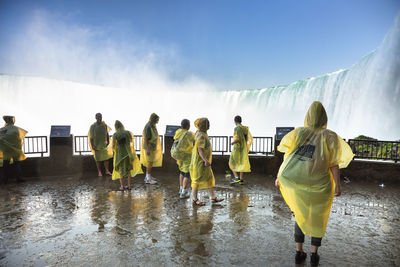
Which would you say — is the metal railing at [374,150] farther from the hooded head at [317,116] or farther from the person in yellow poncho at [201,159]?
the hooded head at [317,116]

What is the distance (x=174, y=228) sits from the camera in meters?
4.21

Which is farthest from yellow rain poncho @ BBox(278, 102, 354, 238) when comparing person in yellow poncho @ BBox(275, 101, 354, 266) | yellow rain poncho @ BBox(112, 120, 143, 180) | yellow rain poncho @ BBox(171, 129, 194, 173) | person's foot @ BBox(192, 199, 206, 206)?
yellow rain poncho @ BBox(112, 120, 143, 180)

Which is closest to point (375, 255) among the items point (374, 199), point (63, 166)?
point (374, 199)

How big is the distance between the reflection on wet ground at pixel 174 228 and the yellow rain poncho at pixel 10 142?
1010 mm

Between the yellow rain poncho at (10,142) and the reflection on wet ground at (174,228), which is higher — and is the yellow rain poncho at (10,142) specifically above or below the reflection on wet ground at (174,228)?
above

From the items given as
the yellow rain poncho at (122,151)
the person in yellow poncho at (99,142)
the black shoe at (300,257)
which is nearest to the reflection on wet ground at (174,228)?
the black shoe at (300,257)

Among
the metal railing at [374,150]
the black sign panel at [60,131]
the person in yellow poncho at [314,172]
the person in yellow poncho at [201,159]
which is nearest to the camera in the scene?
the person in yellow poncho at [314,172]

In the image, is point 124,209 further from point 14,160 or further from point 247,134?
point 14,160

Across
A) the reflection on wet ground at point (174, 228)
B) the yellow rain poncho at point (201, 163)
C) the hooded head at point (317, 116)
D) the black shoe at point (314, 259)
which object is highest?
the hooded head at point (317, 116)

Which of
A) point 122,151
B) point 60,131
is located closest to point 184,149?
point 122,151

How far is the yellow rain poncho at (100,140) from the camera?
7738 mm

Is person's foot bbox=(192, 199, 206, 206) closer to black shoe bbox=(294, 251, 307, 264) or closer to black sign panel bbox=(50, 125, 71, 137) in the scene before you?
black shoe bbox=(294, 251, 307, 264)

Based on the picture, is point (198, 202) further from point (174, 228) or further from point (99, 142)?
point (99, 142)

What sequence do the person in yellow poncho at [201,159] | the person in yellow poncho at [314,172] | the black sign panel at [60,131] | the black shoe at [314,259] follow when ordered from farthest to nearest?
the black sign panel at [60,131] → the person in yellow poncho at [201,159] → the black shoe at [314,259] → the person in yellow poncho at [314,172]
